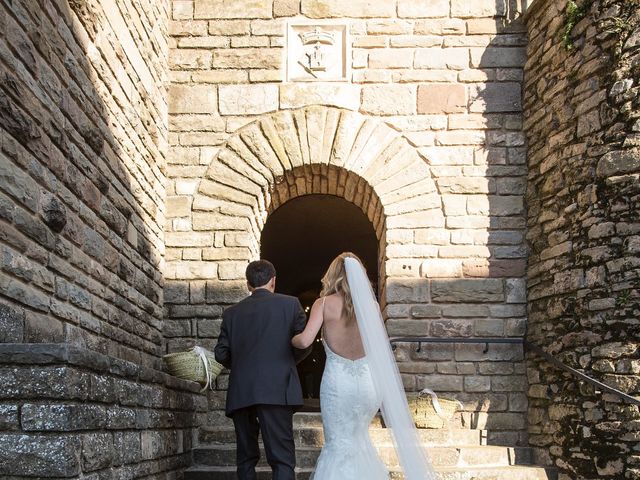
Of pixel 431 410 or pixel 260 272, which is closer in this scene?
pixel 260 272

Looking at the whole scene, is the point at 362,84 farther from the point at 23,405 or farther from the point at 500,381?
the point at 23,405

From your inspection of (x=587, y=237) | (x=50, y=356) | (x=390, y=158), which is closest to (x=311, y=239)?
(x=390, y=158)

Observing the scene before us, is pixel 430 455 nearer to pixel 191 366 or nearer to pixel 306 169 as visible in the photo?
pixel 191 366

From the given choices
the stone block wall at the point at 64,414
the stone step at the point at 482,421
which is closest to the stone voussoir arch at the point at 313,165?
the stone step at the point at 482,421

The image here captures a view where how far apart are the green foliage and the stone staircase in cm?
330

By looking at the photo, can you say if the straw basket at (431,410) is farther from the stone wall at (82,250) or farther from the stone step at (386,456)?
the stone wall at (82,250)

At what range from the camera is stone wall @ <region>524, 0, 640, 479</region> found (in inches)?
217

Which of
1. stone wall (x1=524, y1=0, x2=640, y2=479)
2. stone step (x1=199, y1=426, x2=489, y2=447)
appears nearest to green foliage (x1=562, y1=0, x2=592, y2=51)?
stone wall (x1=524, y1=0, x2=640, y2=479)

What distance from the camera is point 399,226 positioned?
22.6 feet

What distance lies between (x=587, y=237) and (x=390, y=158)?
6.27 ft

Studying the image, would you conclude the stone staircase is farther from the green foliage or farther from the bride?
the green foliage

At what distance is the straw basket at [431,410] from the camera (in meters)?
6.21

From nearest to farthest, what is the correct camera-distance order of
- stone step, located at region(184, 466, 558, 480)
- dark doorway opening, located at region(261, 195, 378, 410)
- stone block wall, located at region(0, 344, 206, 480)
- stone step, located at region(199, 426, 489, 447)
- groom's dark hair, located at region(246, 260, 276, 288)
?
1. stone block wall, located at region(0, 344, 206, 480)
2. groom's dark hair, located at region(246, 260, 276, 288)
3. stone step, located at region(184, 466, 558, 480)
4. stone step, located at region(199, 426, 489, 447)
5. dark doorway opening, located at region(261, 195, 378, 410)

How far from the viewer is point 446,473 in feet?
18.0
